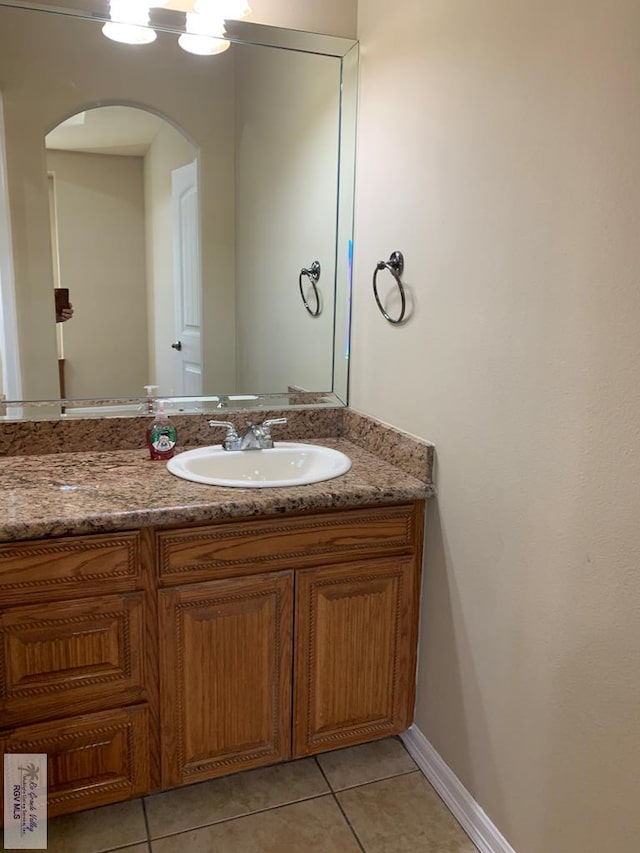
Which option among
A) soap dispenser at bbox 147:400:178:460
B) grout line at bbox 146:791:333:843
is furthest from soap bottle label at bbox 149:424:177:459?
grout line at bbox 146:791:333:843

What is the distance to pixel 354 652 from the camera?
1.67 metres

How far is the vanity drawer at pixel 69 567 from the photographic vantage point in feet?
4.32

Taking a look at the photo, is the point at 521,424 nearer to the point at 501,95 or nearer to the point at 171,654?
the point at 501,95

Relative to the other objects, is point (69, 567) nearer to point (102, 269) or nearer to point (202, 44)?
point (102, 269)

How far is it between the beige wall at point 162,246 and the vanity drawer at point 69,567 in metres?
0.68

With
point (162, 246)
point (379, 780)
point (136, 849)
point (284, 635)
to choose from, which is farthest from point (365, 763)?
point (162, 246)

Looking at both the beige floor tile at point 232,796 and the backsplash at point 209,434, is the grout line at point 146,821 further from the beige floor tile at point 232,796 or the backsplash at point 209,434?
the backsplash at point 209,434

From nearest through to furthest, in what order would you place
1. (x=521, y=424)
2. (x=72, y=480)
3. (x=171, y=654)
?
(x=521, y=424) < (x=171, y=654) < (x=72, y=480)

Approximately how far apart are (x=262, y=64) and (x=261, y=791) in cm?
200

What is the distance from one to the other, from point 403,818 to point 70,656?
88cm

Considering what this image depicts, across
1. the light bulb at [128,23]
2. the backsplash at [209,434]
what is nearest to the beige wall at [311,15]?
the light bulb at [128,23]

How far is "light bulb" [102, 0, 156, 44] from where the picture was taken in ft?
5.72

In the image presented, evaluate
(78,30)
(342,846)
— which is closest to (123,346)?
(78,30)

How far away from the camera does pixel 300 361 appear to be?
2.13 meters
